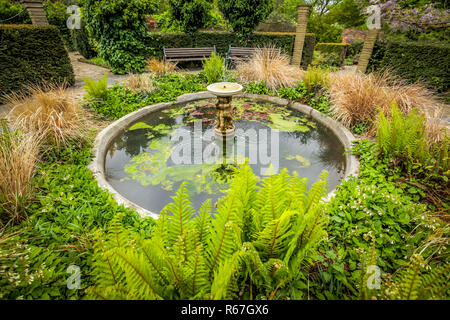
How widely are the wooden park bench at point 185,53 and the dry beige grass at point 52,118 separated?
487 centimetres

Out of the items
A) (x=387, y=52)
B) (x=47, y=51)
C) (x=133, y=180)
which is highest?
(x=387, y=52)

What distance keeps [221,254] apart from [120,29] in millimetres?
8375

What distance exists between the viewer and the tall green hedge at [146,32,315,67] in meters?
8.00

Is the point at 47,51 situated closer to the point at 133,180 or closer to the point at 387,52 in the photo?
the point at 133,180

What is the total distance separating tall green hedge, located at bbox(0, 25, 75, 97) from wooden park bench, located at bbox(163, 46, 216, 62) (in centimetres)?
312

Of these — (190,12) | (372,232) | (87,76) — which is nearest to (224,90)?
(372,232)

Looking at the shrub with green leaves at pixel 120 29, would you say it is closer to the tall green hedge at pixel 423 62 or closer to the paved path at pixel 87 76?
the paved path at pixel 87 76

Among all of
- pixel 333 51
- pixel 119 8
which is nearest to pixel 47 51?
pixel 119 8

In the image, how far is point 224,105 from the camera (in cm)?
366

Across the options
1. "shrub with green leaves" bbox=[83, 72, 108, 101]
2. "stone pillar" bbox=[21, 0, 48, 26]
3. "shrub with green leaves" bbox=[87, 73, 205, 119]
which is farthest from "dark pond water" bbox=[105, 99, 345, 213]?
"stone pillar" bbox=[21, 0, 48, 26]

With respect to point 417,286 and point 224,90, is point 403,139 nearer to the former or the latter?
point 417,286

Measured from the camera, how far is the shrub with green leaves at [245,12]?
821 centimetres

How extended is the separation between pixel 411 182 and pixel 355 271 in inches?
60.7

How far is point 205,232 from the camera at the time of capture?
1.47 metres
